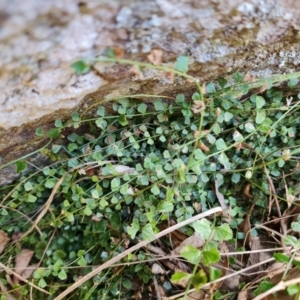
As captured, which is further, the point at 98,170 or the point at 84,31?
the point at 98,170

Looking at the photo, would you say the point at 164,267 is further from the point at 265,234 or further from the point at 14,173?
the point at 14,173

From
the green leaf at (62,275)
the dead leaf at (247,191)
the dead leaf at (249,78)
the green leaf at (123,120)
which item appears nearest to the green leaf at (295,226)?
the dead leaf at (247,191)

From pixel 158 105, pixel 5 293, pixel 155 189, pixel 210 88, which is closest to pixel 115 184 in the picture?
pixel 155 189

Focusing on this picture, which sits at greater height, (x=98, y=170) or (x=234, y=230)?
(x=98, y=170)

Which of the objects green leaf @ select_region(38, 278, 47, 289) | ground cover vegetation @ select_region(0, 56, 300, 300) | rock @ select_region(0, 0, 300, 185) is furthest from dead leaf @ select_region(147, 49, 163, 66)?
green leaf @ select_region(38, 278, 47, 289)

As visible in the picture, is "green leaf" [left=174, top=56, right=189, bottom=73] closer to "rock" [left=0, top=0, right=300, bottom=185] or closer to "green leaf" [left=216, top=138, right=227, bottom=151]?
"rock" [left=0, top=0, right=300, bottom=185]

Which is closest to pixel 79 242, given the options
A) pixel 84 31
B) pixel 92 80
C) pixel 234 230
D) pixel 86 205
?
pixel 86 205
